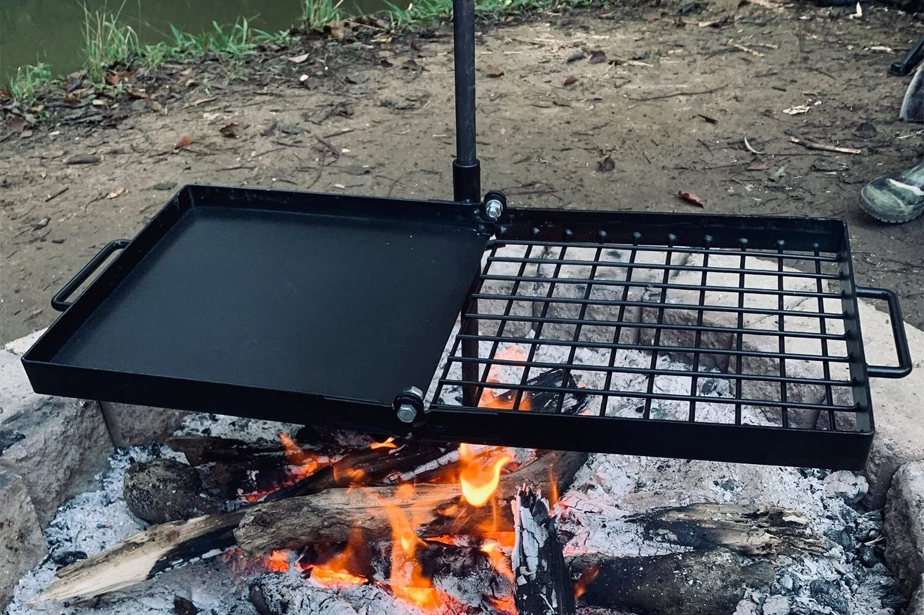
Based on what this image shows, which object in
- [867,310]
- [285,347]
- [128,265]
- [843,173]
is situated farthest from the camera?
[843,173]

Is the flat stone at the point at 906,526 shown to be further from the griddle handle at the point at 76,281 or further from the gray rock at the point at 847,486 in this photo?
the griddle handle at the point at 76,281

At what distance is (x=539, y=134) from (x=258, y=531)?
99.6 inches

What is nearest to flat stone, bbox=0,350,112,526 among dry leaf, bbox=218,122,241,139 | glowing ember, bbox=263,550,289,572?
glowing ember, bbox=263,550,289,572

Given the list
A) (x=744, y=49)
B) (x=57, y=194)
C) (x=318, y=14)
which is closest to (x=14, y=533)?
(x=57, y=194)

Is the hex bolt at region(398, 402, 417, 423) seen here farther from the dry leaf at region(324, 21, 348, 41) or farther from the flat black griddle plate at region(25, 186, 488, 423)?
the dry leaf at region(324, 21, 348, 41)

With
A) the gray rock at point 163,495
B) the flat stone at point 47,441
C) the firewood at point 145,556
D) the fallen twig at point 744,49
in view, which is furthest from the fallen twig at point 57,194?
the fallen twig at point 744,49

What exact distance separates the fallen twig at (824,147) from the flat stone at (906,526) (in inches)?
83.4

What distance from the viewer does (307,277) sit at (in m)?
1.50

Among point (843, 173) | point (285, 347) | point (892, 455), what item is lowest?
point (843, 173)

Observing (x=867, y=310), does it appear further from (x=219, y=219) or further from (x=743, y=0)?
(x=743, y=0)

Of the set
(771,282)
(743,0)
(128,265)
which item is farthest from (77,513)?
(743,0)

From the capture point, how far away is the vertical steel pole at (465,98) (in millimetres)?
1392

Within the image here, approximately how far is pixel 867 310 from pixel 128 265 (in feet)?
5.28

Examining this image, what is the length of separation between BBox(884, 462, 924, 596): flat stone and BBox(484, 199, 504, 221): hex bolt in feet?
2.95
